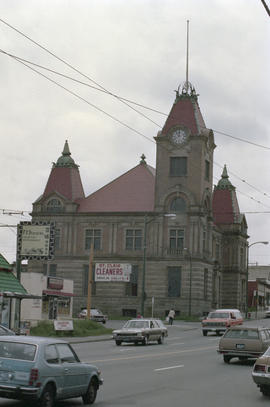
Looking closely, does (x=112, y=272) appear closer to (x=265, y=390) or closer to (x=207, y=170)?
(x=207, y=170)

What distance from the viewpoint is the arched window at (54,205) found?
90.0 metres

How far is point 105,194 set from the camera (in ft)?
301

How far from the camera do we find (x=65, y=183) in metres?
91.8

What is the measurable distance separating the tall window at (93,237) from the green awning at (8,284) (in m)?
50.1

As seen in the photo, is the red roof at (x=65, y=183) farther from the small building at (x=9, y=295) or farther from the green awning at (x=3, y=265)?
the green awning at (x=3, y=265)

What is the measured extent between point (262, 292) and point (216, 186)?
35.5 meters


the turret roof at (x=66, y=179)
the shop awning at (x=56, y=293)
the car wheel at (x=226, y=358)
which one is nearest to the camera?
the car wheel at (x=226, y=358)

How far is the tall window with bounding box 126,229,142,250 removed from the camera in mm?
86625

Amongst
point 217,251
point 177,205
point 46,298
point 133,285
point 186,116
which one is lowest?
point 46,298

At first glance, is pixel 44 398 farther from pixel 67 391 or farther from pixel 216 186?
pixel 216 186

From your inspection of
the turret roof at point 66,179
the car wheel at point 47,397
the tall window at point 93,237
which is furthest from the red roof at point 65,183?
the car wheel at point 47,397

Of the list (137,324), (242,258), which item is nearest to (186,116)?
(242,258)

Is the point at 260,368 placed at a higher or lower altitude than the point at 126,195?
lower

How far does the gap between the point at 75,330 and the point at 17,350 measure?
32.9 m
